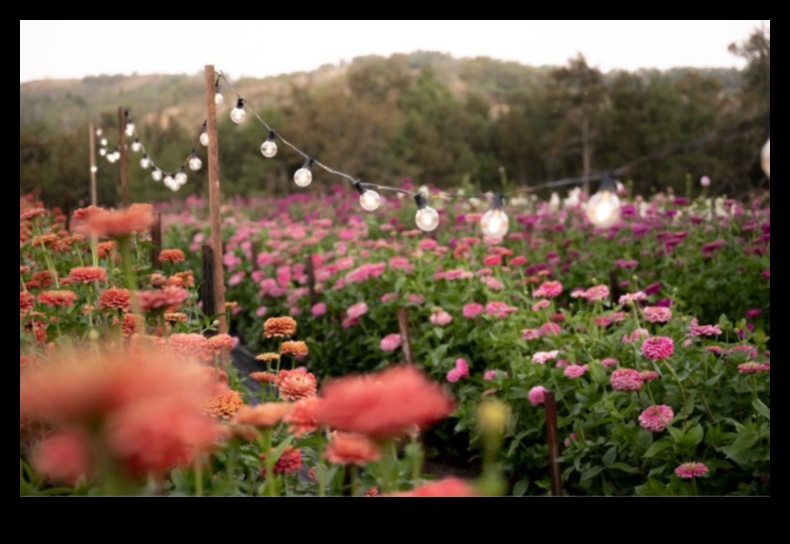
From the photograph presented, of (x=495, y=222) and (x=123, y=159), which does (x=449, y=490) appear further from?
(x=123, y=159)

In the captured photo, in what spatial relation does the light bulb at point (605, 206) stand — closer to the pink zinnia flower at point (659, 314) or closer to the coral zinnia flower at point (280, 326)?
the coral zinnia flower at point (280, 326)

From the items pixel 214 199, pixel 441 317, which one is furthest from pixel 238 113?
pixel 441 317

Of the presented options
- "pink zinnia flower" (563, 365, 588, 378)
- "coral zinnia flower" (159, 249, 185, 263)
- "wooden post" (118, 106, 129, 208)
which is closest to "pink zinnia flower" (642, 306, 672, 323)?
"pink zinnia flower" (563, 365, 588, 378)

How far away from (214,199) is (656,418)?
1104mm

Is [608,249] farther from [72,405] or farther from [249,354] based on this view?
[72,405]

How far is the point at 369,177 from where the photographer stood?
9102mm

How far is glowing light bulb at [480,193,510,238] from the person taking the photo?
1.07 metres

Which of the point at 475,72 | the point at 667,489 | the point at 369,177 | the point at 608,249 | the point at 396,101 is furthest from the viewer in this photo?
the point at 396,101

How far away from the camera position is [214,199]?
190 centimetres

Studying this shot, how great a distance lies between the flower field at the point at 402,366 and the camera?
0.72 metres

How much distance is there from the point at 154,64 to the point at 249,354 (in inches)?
86.0

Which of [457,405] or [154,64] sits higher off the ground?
[154,64]
